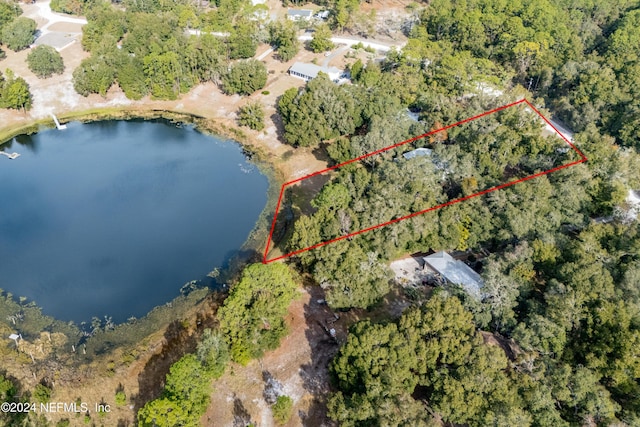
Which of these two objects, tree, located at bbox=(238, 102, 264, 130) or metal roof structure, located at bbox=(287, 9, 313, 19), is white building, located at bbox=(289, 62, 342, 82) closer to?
tree, located at bbox=(238, 102, 264, 130)

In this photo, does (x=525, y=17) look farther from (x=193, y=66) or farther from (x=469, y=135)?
(x=193, y=66)

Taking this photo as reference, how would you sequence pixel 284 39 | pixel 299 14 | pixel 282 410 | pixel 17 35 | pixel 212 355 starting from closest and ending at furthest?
pixel 282 410 < pixel 212 355 < pixel 284 39 < pixel 17 35 < pixel 299 14

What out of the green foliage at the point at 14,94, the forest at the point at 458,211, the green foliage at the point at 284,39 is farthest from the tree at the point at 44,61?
the green foliage at the point at 284,39

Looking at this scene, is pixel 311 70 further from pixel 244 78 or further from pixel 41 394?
pixel 41 394

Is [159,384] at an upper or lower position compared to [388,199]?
lower

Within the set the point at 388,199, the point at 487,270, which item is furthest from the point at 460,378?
the point at 388,199

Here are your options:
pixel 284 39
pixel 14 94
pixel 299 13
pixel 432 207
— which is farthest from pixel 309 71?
pixel 14 94
